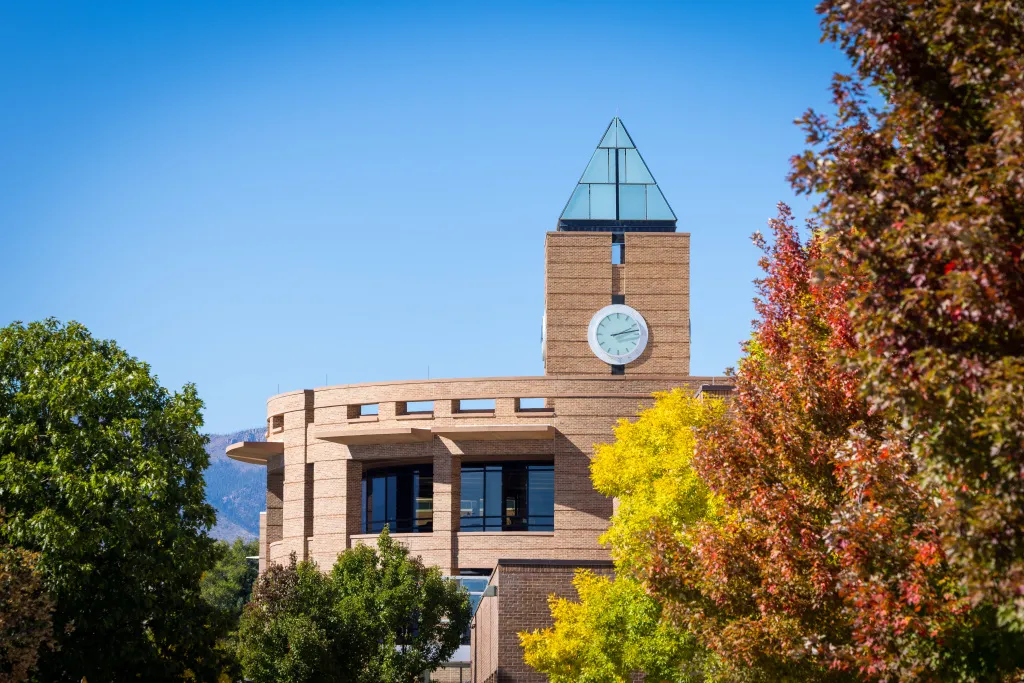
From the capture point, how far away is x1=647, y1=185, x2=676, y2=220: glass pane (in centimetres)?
6531

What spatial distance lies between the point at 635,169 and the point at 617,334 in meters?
9.14

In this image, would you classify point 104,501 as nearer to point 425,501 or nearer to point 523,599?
point 523,599

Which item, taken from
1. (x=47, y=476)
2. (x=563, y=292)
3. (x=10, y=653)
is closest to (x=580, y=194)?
(x=563, y=292)

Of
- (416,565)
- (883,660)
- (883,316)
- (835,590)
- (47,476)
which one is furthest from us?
(416,565)

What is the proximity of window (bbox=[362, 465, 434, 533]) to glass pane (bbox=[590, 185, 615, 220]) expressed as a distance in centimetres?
1619

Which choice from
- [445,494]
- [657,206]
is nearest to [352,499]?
[445,494]

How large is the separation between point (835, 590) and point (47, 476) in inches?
829

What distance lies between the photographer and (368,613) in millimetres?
47156

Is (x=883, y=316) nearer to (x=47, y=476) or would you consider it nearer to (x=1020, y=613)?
(x=1020, y=613)

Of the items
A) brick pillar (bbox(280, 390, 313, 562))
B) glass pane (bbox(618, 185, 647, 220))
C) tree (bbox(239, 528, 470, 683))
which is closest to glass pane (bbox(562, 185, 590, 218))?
glass pane (bbox(618, 185, 647, 220))

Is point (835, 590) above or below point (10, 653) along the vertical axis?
above

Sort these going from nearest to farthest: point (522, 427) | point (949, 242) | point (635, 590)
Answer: point (949, 242), point (635, 590), point (522, 427)

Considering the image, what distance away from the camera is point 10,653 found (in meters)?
24.9

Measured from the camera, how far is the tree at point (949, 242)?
9.26 metres
